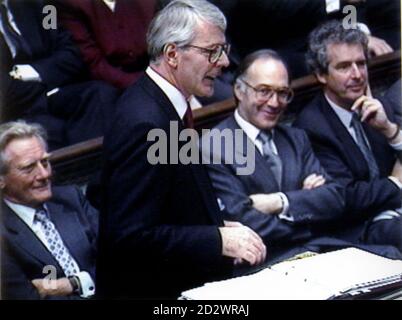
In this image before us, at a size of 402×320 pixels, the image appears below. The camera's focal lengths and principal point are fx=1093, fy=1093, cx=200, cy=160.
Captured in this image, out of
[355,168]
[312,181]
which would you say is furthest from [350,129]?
[312,181]

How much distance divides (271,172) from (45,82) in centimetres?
83

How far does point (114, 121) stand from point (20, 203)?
16.3 inches

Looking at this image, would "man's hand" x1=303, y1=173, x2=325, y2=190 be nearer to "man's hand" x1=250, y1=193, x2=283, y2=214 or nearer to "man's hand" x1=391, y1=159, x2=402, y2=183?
"man's hand" x1=250, y1=193, x2=283, y2=214

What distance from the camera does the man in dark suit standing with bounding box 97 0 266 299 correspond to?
3584mm

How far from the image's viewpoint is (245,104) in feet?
12.3

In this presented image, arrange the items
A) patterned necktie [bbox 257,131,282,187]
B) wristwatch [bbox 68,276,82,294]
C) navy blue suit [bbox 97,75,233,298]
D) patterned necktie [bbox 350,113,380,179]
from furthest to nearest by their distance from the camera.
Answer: patterned necktie [bbox 350,113,380,179], patterned necktie [bbox 257,131,282,187], wristwatch [bbox 68,276,82,294], navy blue suit [bbox 97,75,233,298]

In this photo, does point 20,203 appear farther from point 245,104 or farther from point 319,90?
point 319,90

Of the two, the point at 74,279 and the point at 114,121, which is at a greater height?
the point at 114,121

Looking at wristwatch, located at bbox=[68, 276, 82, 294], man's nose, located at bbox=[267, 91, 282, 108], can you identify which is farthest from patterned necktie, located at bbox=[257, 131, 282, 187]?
wristwatch, located at bbox=[68, 276, 82, 294]

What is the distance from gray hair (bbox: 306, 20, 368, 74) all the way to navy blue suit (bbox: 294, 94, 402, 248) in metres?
0.11

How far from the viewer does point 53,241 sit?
144 inches

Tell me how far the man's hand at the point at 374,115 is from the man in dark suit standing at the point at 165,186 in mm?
537

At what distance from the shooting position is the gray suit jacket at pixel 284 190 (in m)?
3.74
